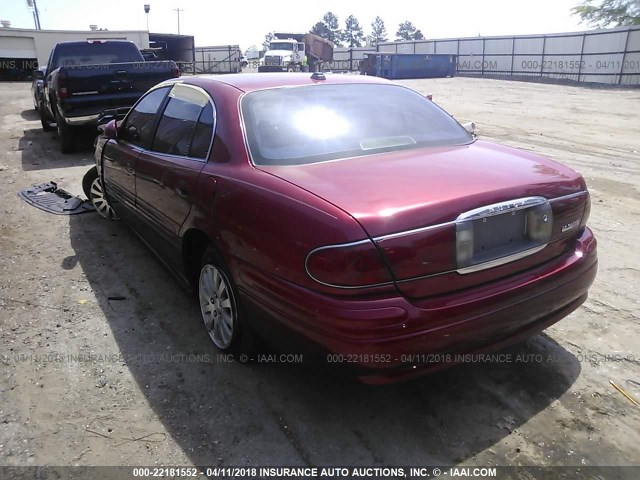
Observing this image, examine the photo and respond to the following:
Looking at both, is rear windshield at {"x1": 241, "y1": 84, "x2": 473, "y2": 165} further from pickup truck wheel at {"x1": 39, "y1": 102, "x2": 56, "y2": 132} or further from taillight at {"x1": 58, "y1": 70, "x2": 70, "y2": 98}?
pickup truck wheel at {"x1": 39, "y1": 102, "x2": 56, "y2": 132}

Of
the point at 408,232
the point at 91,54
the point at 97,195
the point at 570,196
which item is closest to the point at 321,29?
the point at 91,54

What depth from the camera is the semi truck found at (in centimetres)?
3647

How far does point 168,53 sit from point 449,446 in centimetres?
3868

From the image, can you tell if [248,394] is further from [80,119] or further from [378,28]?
[378,28]

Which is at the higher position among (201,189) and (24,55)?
(24,55)

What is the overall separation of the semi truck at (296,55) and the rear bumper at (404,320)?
1317 inches

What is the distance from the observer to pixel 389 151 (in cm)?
299

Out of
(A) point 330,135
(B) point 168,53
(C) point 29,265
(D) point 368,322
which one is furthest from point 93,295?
(B) point 168,53

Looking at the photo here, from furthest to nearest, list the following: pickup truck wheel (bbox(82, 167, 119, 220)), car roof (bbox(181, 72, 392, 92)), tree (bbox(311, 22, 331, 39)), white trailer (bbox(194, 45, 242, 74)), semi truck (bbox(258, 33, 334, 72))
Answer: tree (bbox(311, 22, 331, 39)) → white trailer (bbox(194, 45, 242, 74)) → semi truck (bbox(258, 33, 334, 72)) → pickup truck wheel (bbox(82, 167, 119, 220)) → car roof (bbox(181, 72, 392, 92))

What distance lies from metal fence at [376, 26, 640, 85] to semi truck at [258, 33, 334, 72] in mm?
8676

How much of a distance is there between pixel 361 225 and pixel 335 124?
112cm

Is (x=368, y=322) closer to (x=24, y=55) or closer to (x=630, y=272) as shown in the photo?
(x=630, y=272)

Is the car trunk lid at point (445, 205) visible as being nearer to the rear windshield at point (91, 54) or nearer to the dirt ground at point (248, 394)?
the dirt ground at point (248, 394)

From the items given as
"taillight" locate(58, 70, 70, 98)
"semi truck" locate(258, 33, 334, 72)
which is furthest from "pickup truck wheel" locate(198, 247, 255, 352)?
"semi truck" locate(258, 33, 334, 72)
